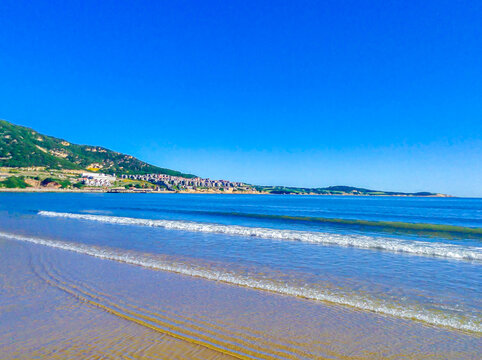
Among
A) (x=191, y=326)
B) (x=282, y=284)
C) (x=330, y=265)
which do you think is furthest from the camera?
(x=330, y=265)

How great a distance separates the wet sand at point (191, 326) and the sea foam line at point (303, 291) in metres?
0.36

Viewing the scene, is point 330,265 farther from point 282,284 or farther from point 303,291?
point 303,291

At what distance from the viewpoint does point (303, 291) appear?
25.3 feet

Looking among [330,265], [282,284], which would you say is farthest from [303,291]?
[330,265]

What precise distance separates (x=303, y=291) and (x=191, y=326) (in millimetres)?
3441

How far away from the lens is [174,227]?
74.4 feet

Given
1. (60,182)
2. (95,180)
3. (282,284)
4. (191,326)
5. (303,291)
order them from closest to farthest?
(191,326), (303,291), (282,284), (60,182), (95,180)

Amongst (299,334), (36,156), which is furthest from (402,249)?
(36,156)

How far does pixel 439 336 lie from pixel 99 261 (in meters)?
10.6

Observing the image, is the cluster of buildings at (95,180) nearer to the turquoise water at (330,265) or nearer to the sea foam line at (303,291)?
the turquoise water at (330,265)

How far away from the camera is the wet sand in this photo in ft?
15.3

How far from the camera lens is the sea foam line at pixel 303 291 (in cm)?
609

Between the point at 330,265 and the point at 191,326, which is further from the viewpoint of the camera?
the point at 330,265

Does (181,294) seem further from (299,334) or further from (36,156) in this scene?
(36,156)
